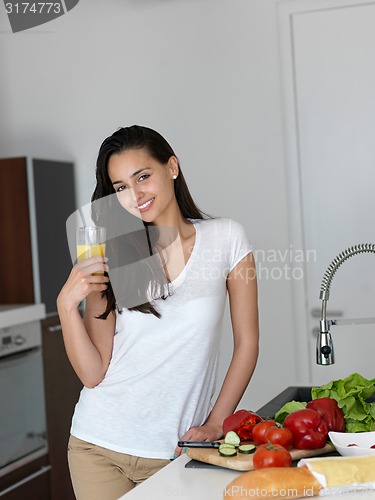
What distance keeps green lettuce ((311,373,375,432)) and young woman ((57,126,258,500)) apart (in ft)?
0.84

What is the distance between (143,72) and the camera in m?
3.81

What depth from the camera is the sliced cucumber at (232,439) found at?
162 cm

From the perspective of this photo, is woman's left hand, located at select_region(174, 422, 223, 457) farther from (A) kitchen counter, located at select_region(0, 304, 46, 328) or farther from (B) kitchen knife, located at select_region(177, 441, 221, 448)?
(A) kitchen counter, located at select_region(0, 304, 46, 328)

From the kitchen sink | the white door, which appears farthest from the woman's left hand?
the white door

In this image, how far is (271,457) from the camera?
4.74 feet

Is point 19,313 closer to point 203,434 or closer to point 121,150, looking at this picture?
point 121,150

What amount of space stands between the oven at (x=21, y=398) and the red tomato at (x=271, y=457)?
2.02m

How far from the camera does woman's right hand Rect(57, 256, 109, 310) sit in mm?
1881

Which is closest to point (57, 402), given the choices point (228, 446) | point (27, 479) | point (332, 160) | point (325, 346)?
point (27, 479)

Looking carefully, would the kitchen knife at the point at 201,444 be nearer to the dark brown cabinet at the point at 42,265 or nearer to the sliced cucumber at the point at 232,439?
the sliced cucumber at the point at 232,439

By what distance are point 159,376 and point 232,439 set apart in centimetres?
36

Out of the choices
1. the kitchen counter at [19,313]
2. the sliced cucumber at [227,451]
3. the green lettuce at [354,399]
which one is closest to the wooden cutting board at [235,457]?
the sliced cucumber at [227,451]
